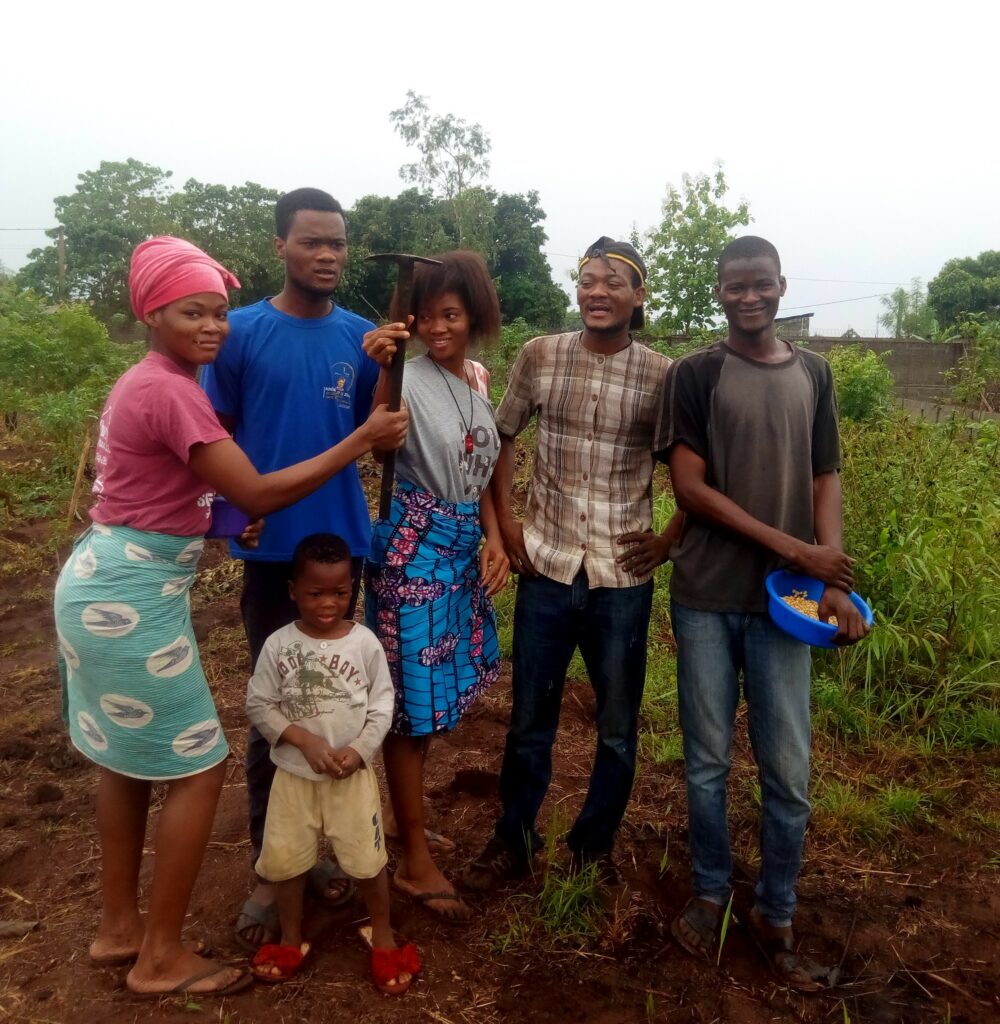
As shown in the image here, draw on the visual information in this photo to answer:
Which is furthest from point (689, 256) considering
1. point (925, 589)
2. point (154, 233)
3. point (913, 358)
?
point (154, 233)

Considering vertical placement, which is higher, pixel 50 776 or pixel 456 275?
pixel 456 275

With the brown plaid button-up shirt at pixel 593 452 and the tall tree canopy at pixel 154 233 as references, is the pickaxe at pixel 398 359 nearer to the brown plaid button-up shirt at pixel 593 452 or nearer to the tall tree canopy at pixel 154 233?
the brown plaid button-up shirt at pixel 593 452

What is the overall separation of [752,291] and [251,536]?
1403 mm

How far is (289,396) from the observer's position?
2105 mm

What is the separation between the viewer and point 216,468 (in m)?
1.82

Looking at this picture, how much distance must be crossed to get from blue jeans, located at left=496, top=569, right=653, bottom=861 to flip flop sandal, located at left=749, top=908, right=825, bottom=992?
0.46m

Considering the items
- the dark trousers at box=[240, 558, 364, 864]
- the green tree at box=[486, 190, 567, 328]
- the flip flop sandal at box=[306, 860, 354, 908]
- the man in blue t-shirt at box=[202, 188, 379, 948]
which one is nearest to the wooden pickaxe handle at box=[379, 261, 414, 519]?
the man in blue t-shirt at box=[202, 188, 379, 948]

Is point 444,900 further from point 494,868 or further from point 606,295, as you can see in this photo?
point 606,295

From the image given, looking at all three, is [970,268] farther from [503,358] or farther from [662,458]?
[662,458]

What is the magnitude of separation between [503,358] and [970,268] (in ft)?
61.0

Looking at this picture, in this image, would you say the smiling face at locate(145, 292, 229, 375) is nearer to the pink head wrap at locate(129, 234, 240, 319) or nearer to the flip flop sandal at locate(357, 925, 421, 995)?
the pink head wrap at locate(129, 234, 240, 319)

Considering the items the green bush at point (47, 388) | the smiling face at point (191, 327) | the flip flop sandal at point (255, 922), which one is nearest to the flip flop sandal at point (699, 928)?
the flip flop sandal at point (255, 922)

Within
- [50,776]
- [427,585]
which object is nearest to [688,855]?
[427,585]

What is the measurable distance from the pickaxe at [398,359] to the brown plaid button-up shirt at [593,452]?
413 millimetres
